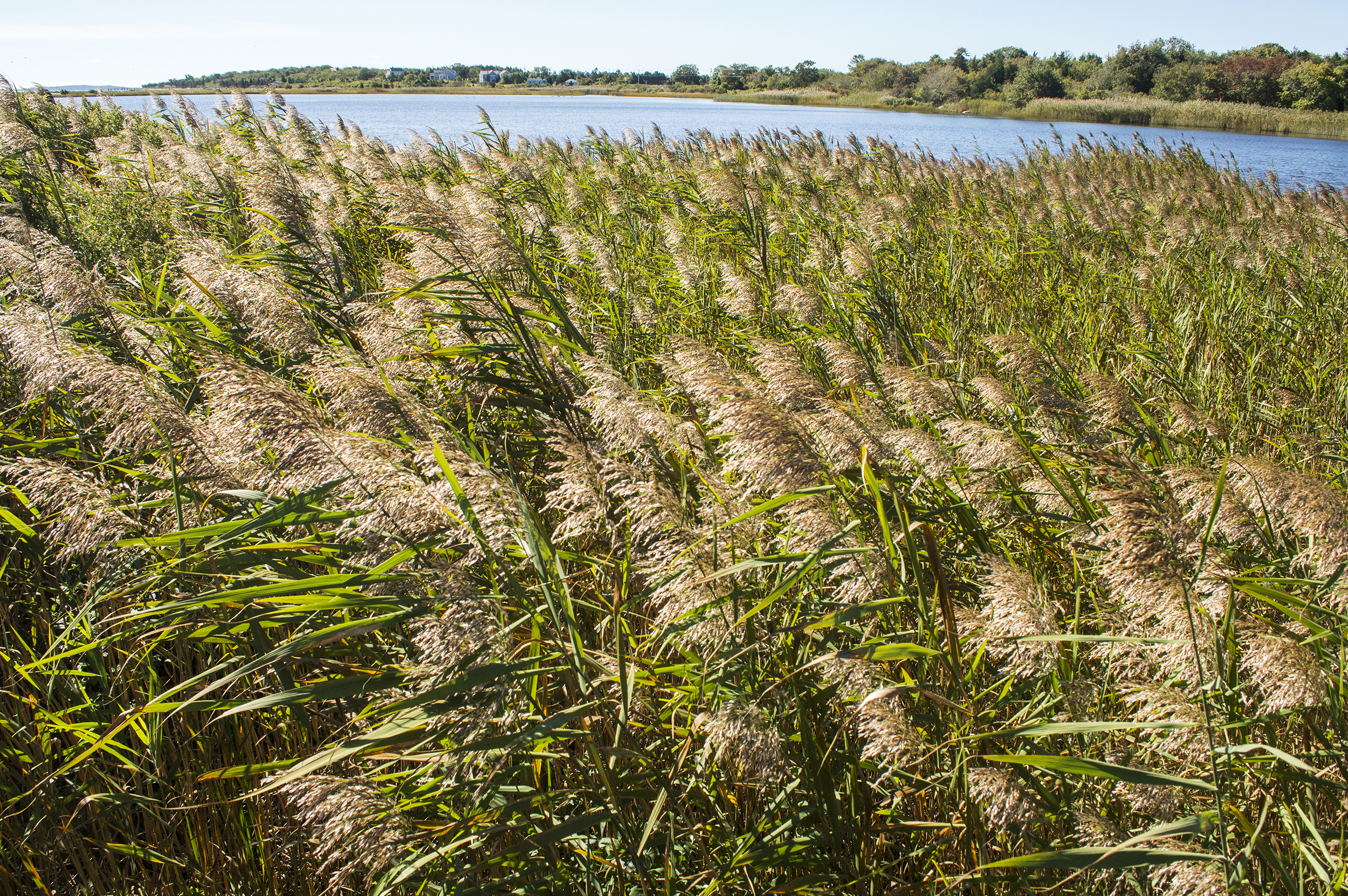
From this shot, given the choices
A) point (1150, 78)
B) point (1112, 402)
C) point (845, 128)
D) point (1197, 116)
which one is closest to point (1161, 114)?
point (1197, 116)

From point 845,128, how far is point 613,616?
26782 mm

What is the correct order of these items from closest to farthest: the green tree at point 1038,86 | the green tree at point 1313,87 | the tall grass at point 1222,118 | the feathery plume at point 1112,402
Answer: the feathery plume at point 1112,402
the tall grass at point 1222,118
the green tree at point 1313,87
the green tree at point 1038,86

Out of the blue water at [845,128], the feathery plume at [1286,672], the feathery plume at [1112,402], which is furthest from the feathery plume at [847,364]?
the blue water at [845,128]

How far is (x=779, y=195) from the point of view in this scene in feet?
25.4

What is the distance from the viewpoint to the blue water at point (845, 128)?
15891 mm

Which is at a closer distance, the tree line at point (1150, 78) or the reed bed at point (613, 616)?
the reed bed at point (613, 616)

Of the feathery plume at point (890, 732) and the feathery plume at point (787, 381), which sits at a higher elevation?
the feathery plume at point (787, 381)

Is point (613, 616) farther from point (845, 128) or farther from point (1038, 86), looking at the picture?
point (1038, 86)

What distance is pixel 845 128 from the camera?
25.1 metres

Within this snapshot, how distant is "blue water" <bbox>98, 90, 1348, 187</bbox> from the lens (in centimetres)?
1589

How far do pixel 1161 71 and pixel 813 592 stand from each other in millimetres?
58810

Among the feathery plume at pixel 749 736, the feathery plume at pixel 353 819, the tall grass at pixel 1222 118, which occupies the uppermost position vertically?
the tall grass at pixel 1222 118

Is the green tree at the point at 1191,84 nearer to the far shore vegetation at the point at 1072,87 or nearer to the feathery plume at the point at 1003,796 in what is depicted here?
the far shore vegetation at the point at 1072,87

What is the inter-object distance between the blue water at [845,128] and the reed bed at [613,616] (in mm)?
8021
